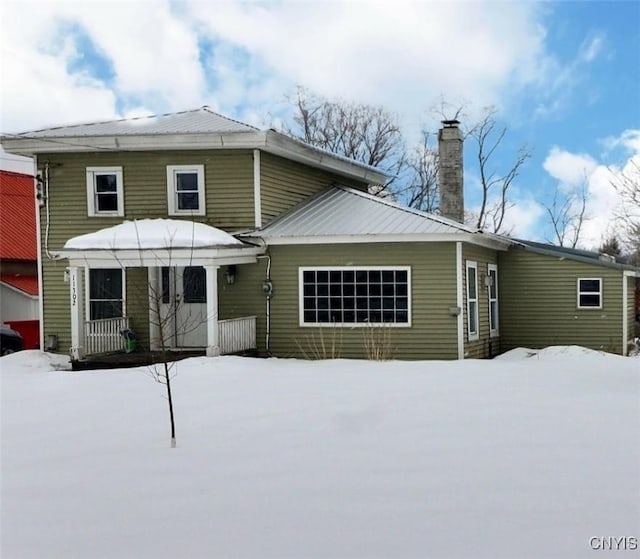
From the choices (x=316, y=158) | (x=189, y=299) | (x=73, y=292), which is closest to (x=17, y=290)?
(x=73, y=292)

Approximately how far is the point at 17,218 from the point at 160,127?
1204 cm

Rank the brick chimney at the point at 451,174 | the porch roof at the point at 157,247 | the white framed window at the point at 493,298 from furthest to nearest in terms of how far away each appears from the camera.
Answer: the brick chimney at the point at 451,174
the white framed window at the point at 493,298
the porch roof at the point at 157,247

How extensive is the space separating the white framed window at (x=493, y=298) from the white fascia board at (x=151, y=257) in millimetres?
5741

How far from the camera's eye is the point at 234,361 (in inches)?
536

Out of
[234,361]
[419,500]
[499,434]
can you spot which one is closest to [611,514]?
[419,500]

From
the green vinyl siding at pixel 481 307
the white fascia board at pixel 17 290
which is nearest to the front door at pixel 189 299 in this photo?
the green vinyl siding at pixel 481 307

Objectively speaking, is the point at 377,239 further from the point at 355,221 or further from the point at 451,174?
the point at 451,174

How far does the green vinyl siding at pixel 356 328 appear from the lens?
48.2ft

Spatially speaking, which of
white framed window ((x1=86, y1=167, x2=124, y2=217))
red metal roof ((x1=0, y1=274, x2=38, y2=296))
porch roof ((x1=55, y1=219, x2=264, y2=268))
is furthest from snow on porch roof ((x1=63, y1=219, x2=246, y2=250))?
red metal roof ((x1=0, y1=274, x2=38, y2=296))

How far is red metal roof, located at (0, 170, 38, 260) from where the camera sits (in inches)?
948

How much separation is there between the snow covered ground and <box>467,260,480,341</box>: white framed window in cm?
481

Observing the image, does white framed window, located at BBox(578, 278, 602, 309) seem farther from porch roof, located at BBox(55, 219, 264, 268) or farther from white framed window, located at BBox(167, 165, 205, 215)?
white framed window, located at BBox(167, 165, 205, 215)

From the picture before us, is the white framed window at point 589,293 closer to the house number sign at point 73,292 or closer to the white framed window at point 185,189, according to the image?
the white framed window at point 185,189

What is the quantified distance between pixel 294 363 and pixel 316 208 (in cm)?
393
